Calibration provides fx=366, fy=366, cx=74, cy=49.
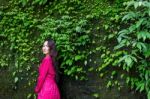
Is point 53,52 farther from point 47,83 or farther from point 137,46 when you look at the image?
point 137,46

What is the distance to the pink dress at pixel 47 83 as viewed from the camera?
775cm

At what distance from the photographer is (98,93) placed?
313 inches

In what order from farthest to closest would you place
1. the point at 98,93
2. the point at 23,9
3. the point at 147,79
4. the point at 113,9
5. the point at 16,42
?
the point at 23,9
the point at 16,42
the point at 113,9
the point at 98,93
the point at 147,79

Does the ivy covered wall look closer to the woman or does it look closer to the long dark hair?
the long dark hair

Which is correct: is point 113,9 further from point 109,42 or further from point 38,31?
point 38,31

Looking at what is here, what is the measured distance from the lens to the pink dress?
7.75m

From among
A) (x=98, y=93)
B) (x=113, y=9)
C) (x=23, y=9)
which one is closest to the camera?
(x=98, y=93)

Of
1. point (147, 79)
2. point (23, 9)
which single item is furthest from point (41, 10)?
point (147, 79)

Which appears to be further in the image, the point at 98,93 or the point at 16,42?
the point at 16,42

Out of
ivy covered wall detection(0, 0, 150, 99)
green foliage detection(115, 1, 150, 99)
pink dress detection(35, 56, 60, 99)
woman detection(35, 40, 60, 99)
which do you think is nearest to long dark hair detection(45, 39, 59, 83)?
Answer: woman detection(35, 40, 60, 99)

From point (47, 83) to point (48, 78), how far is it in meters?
0.11

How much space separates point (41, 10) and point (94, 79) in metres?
2.67

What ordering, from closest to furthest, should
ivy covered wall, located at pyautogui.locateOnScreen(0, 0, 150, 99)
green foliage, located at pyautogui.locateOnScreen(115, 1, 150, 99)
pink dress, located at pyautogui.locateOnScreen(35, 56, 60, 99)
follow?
green foliage, located at pyautogui.locateOnScreen(115, 1, 150, 99), ivy covered wall, located at pyautogui.locateOnScreen(0, 0, 150, 99), pink dress, located at pyautogui.locateOnScreen(35, 56, 60, 99)

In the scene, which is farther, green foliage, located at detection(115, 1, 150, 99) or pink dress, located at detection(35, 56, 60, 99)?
pink dress, located at detection(35, 56, 60, 99)
